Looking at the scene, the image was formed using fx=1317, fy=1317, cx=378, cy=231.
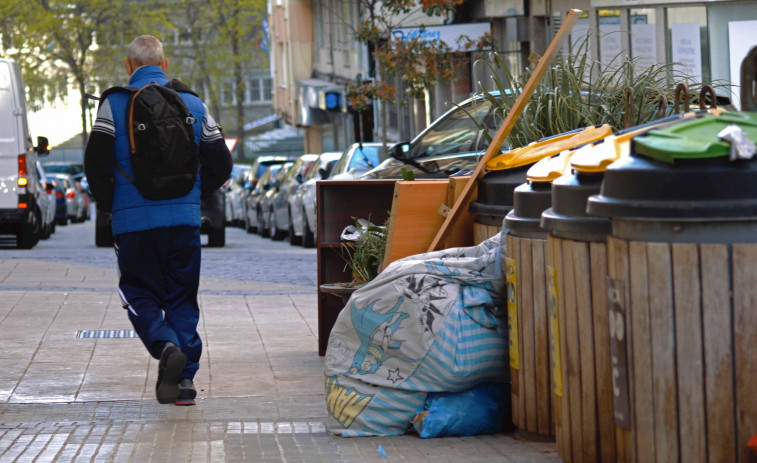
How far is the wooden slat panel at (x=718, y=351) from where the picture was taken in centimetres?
382

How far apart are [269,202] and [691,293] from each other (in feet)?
71.3

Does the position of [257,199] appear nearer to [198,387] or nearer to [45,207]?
[45,207]

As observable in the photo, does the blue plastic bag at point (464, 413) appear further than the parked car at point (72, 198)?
No

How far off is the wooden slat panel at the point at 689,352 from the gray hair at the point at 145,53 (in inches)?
137

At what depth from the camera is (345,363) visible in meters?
5.59

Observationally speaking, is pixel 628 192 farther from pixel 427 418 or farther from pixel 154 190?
pixel 154 190

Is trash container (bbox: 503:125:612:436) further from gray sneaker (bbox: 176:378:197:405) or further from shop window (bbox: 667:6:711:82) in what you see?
shop window (bbox: 667:6:711:82)

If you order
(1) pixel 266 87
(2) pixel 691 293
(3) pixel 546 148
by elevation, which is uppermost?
(1) pixel 266 87

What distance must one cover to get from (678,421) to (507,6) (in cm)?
1929

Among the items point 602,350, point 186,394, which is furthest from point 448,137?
point 602,350

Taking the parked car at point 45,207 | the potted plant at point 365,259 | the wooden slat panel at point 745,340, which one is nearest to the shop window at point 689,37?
the parked car at point 45,207

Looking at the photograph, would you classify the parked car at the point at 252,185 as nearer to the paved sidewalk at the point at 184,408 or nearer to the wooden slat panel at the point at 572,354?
the paved sidewalk at the point at 184,408

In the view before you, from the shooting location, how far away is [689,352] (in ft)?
12.7

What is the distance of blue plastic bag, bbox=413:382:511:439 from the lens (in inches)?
213
